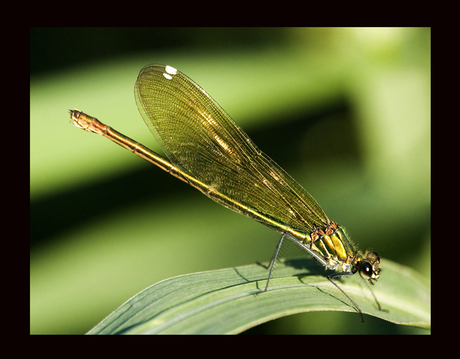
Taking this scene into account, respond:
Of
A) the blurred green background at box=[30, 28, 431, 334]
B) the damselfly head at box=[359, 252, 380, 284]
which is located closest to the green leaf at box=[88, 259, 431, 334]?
the damselfly head at box=[359, 252, 380, 284]

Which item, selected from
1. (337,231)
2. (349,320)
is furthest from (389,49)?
(349,320)

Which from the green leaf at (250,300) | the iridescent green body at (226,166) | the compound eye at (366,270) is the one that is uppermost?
the iridescent green body at (226,166)

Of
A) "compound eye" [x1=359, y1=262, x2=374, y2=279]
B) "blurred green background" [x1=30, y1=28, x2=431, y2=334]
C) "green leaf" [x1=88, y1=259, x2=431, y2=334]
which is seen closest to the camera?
"green leaf" [x1=88, y1=259, x2=431, y2=334]

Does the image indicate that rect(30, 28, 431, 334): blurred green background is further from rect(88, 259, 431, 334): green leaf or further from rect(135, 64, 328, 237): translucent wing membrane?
rect(88, 259, 431, 334): green leaf

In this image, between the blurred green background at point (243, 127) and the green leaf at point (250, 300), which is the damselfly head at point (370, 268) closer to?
the green leaf at point (250, 300)

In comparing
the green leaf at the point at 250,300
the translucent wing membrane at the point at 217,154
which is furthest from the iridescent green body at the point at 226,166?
the green leaf at the point at 250,300

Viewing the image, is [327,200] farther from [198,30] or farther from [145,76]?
[198,30]
